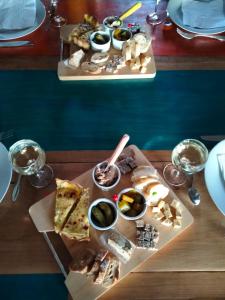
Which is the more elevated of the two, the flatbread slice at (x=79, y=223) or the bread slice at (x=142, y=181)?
the bread slice at (x=142, y=181)

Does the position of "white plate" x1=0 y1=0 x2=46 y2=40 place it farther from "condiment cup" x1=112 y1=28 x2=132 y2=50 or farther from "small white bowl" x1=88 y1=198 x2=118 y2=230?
"small white bowl" x1=88 y1=198 x2=118 y2=230

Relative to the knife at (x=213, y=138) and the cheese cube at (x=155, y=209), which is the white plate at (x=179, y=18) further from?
the cheese cube at (x=155, y=209)

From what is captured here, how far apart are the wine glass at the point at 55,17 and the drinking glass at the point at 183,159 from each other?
2.24 ft

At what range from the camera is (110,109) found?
935 mm

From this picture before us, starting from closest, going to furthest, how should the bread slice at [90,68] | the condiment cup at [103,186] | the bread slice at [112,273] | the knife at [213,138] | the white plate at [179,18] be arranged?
1. the bread slice at [112,273]
2. the condiment cup at [103,186]
3. the knife at [213,138]
4. the bread slice at [90,68]
5. the white plate at [179,18]

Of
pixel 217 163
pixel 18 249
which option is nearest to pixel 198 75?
pixel 217 163

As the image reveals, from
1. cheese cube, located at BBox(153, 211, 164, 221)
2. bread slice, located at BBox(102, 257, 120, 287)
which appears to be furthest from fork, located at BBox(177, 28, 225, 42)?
bread slice, located at BBox(102, 257, 120, 287)

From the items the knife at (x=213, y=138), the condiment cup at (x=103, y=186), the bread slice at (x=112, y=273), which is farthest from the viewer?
the knife at (x=213, y=138)

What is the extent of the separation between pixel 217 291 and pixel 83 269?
0.29 meters

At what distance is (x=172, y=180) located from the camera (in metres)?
0.79

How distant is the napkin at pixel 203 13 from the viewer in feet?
3.59

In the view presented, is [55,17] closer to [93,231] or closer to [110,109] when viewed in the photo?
[110,109]

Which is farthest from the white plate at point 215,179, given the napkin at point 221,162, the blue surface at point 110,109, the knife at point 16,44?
the knife at point 16,44

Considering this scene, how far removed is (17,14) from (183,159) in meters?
0.83
